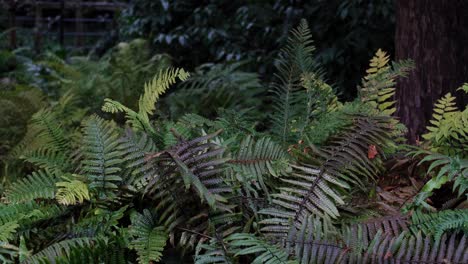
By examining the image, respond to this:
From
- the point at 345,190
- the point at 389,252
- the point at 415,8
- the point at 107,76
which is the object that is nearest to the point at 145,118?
the point at 345,190

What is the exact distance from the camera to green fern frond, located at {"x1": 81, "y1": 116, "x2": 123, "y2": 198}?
2.03 metres

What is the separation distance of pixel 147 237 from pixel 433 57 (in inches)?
74.5

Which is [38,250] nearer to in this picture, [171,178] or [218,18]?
[171,178]

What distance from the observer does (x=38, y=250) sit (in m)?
2.00

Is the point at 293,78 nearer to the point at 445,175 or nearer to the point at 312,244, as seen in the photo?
the point at 445,175

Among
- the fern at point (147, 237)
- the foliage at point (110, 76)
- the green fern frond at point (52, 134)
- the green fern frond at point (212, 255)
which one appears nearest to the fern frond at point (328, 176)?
the green fern frond at point (212, 255)

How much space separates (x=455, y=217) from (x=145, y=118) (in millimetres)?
1197

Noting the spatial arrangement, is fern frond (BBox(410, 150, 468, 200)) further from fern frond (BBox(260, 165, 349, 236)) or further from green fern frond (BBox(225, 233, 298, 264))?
green fern frond (BBox(225, 233, 298, 264))

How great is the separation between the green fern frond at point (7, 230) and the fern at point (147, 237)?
420mm

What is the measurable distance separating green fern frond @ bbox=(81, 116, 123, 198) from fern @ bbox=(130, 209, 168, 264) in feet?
0.61

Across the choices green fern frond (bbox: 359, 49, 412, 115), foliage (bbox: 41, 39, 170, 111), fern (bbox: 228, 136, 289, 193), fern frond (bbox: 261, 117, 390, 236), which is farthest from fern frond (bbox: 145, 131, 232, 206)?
foliage (bbox: 41, 39, 170, 111)

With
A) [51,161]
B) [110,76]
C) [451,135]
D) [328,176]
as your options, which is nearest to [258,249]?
[328,176]

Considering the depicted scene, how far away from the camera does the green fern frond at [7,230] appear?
73.2 inches

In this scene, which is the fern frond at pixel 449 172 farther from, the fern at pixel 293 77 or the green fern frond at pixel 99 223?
the green fern frond at pixel 99 223
